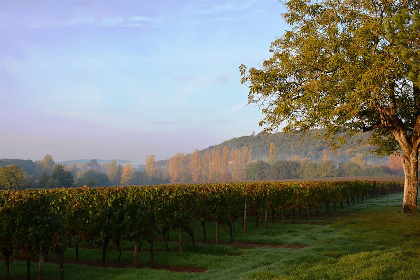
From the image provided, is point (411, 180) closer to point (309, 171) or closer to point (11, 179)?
point (11, 179)

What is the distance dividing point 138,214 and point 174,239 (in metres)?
7.00

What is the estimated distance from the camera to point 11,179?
91562mm

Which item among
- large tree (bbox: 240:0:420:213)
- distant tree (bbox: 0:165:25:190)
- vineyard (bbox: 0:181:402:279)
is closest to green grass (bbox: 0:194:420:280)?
vineyard (bbox: 0:181:402:279)

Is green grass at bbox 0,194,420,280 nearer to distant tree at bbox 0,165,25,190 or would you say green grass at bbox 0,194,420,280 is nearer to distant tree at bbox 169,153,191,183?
distant tree at bbox 0,165,25,190

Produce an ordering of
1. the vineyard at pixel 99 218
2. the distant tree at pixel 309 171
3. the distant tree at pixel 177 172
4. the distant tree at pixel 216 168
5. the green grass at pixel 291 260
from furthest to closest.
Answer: the distant tree at pixel 216 168, the distant tree at pixel 177 172, the distant tree at pixel 309 171, the vineyard at pixel 99 218, the green grass at pixel 291 260

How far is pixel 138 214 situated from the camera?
15.6 metres

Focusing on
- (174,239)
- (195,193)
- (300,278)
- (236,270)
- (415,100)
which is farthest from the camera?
(415,100)

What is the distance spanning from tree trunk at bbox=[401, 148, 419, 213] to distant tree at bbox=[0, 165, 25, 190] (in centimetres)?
8938

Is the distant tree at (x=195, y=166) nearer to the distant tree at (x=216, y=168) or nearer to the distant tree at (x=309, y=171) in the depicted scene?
the distant tree at (x=216, y=168)

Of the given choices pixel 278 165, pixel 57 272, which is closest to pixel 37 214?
pixel 57 272

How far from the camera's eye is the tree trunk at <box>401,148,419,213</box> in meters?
29.7

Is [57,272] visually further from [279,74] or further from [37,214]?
[279,74]

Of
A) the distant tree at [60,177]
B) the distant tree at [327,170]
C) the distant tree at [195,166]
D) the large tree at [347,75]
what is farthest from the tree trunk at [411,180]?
the distant tree at [327,170]

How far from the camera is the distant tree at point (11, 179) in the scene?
90.8m
